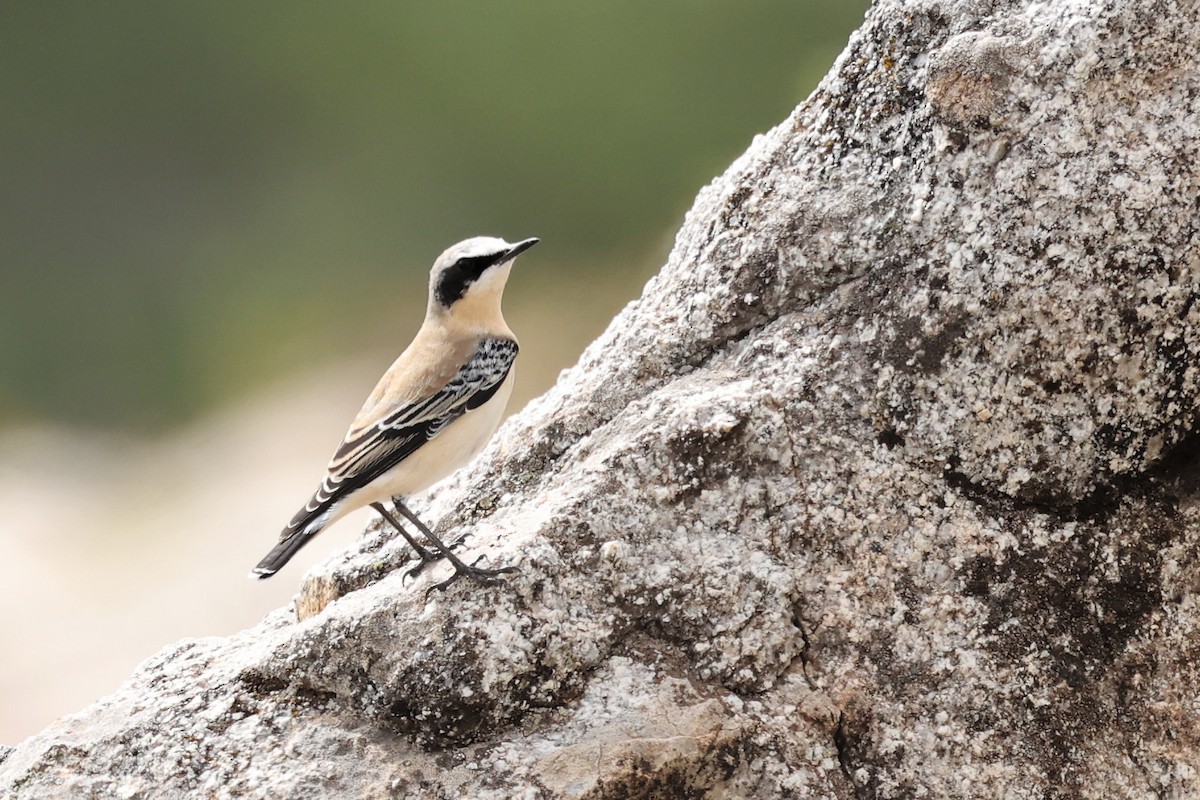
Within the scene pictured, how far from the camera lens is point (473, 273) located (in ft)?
16.1

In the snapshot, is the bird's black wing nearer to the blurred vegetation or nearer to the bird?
the bird

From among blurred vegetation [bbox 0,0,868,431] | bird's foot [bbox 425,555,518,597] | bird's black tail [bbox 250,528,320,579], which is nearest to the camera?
bird's foot [bbox 425,555,518,597]

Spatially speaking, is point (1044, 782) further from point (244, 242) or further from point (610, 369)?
point (244, 242)

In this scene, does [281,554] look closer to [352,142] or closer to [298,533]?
[298,533]

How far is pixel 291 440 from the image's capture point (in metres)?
14.1

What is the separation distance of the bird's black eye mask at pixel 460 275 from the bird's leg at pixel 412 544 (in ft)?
3.07

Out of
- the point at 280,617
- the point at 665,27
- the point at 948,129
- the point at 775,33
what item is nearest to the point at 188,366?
the point at 665,27

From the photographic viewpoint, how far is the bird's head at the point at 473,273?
4.89 metres

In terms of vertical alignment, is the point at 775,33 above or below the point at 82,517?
below

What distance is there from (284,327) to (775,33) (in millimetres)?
7371

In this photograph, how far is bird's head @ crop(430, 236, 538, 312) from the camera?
489 cm

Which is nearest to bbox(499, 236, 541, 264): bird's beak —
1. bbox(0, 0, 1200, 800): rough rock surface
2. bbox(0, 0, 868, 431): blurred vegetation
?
bbox(0, 0, 1200, 800): rough rock surface

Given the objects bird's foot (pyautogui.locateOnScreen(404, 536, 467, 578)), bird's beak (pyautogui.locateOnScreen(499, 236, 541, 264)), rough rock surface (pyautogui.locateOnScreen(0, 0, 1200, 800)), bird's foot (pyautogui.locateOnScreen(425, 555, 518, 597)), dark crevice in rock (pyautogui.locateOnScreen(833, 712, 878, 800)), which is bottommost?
dark crevice in rock (pyautogui.locateOnScreen(833, 712, 878, 800))

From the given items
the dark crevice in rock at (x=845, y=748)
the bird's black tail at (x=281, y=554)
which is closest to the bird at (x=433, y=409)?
the bird's black tail at (x=281, y=554)
